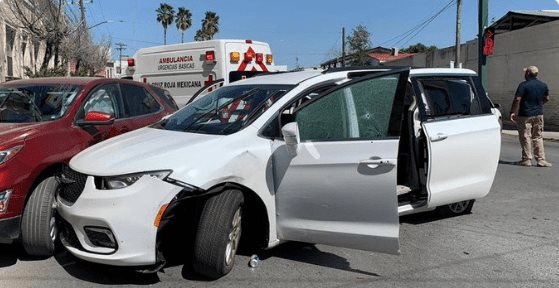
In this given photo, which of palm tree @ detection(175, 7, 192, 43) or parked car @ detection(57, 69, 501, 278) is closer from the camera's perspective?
parked car @ detection(57, 69, 501, 278)

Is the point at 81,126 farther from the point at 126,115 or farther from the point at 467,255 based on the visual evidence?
the point at 467,255

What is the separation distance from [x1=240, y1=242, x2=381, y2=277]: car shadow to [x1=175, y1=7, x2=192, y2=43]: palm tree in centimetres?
6909

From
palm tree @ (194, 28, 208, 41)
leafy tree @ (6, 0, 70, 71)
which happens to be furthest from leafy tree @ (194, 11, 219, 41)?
leafy tree @ (6, 0, 70, 71)

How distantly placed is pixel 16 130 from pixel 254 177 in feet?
7.33

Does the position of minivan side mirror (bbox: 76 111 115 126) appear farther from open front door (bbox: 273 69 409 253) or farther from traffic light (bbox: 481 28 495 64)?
traffic light (bbox: 481 28 495 64)

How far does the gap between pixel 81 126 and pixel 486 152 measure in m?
4.30

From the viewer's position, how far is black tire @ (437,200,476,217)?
19.7 ft

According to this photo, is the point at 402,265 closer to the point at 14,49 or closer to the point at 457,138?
the point at 457,138

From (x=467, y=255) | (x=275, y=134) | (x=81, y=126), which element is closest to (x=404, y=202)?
(x=467, y=255)

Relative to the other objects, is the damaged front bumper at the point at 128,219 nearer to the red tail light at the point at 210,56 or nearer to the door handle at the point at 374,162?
the door handle at the point at 374,162

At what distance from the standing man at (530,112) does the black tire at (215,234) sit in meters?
7.21

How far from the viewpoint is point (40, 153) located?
14.7ft

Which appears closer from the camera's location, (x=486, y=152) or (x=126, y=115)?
(x=486, y=152)

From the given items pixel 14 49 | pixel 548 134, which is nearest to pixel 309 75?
pixel 548 134
